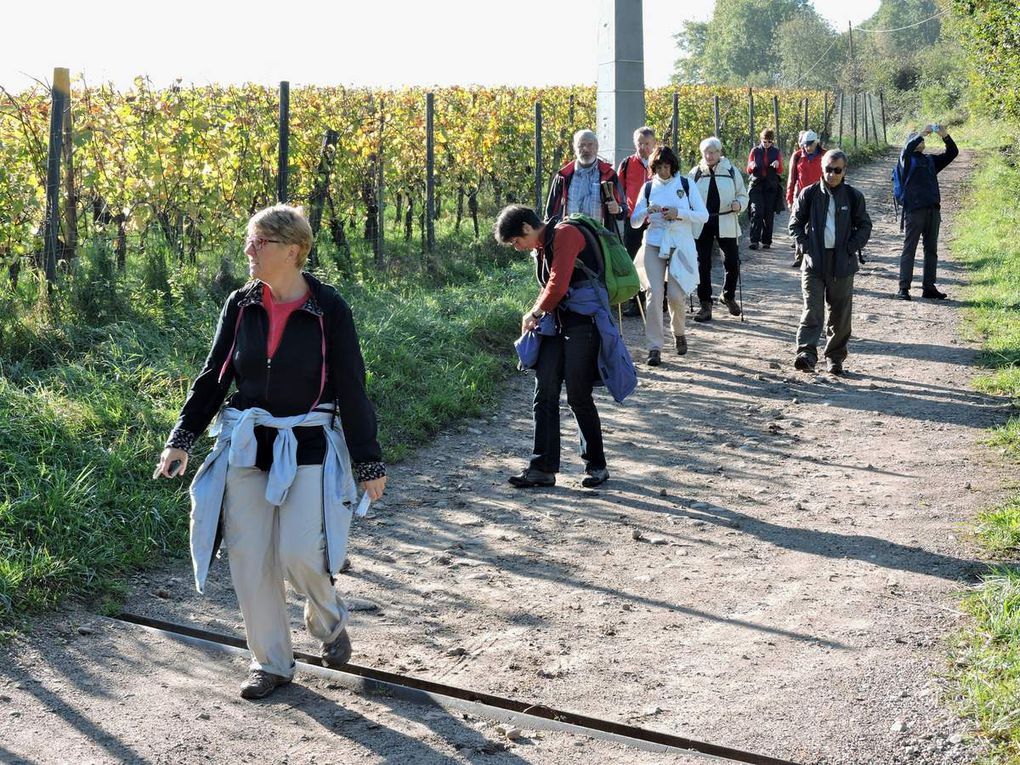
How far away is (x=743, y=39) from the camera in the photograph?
129 m

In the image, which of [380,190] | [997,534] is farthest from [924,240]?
[997,534]

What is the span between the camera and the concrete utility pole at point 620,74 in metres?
12.9

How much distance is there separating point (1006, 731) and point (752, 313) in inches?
386

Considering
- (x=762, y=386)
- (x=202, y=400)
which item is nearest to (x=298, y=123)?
(x=762, y=386)

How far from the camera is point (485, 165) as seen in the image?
1784cm

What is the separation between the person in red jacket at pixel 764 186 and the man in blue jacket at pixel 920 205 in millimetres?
3357

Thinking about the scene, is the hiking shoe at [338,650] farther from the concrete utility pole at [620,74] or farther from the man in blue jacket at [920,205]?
A: the man in blue jacket at [920,205]

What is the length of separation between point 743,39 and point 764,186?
387 feet

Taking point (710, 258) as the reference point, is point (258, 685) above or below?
below

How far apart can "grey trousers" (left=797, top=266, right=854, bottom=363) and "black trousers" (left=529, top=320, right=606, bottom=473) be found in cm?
365

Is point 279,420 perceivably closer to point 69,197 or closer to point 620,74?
point 69,197

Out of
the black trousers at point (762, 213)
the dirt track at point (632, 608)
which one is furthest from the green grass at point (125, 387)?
the black trousers at point (762, 213)

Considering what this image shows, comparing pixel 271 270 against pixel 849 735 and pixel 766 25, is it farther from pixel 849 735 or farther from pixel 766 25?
pixel 766 25

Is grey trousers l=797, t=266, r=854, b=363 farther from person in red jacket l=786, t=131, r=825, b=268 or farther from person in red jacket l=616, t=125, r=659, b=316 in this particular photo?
person in red jacket l=786, t=131, r=825, b=268
